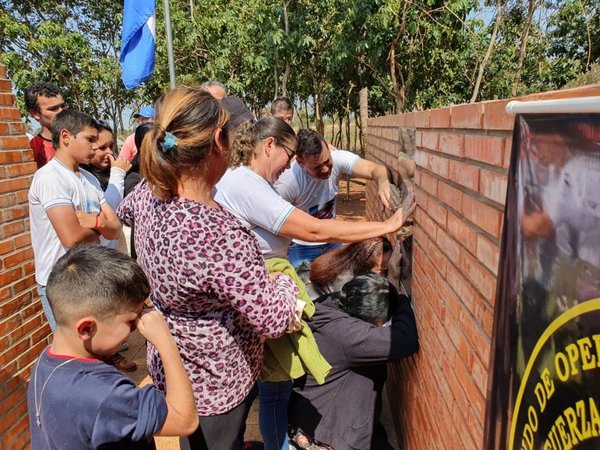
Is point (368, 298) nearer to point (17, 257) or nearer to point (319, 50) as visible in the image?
point (17, 257)

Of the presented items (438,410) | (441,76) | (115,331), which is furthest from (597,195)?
(441,76)

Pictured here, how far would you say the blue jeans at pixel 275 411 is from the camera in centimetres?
250

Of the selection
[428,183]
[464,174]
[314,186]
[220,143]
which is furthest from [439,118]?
[314,186]

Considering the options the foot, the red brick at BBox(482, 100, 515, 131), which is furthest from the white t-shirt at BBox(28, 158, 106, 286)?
the red brick at BBox(482, 100, 515, 131)

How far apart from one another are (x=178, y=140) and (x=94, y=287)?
0.54 metres

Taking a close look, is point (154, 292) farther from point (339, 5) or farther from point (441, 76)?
point (441, 76)

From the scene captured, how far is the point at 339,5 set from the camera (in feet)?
31.6

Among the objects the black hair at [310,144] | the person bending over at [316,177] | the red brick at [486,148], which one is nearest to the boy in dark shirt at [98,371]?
the red brick at [486,148]

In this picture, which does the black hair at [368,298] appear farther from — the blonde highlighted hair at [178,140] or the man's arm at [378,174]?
the blonde highlighted hair at [178,140]

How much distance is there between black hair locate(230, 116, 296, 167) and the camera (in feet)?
8.19

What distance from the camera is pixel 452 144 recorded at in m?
1.67

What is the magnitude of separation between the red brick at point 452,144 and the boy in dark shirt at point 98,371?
3.60 ft

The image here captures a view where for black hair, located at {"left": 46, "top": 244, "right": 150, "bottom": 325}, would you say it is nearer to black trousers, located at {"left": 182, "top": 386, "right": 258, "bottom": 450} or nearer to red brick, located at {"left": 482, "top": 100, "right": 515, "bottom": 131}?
black trousers, located at {"left": 182, "top": 386, "right": 258, "bottom": 450}

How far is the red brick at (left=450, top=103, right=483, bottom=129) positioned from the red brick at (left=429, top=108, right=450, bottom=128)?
2.4 inches
